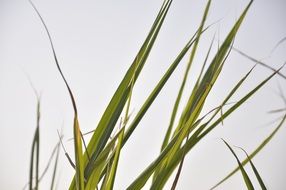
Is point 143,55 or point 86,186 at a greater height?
point 143,55

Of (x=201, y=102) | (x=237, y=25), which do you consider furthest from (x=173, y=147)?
(x=237, y=25)

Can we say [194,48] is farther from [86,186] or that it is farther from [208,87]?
[86,186]

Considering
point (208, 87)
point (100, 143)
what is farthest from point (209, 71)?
point (100, 143)

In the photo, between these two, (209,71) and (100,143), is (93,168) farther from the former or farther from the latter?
(209,71)

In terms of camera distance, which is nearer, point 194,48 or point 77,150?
point 77,150

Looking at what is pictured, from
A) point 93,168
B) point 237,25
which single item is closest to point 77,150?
point 93,168

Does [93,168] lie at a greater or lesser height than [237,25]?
lesser

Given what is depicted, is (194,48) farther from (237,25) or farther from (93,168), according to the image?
(93,168)

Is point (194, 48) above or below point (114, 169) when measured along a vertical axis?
above
